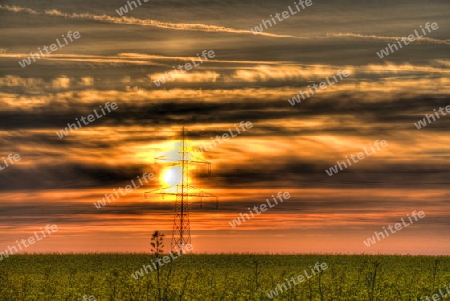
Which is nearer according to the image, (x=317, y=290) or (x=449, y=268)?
(x=317, y=290)

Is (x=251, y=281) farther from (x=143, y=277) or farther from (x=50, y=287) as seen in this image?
(x=50, y=287)

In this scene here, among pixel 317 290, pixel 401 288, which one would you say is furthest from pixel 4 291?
pixel 401 288

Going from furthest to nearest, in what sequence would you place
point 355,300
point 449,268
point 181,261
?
point 181,261, point 449,268, point 355,300

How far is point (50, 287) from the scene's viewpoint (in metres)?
26.8

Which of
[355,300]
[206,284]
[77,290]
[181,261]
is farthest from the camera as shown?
[181,261]

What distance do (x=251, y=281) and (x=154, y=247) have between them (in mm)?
12441

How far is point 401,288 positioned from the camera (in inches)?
1014

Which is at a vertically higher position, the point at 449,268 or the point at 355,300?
the point at 449,268

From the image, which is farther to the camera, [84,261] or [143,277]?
[84,261]

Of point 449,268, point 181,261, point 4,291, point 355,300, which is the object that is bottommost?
point 355,300

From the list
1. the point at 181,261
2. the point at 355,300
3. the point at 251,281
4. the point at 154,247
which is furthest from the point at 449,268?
the point at 154,247

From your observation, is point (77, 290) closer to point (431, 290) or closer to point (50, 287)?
point (50, 287)

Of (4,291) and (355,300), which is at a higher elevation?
(4,291)

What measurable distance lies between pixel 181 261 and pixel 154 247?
42167mm
